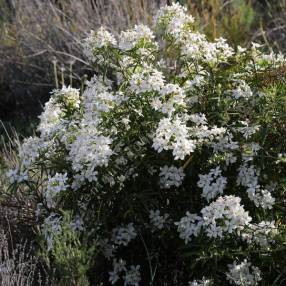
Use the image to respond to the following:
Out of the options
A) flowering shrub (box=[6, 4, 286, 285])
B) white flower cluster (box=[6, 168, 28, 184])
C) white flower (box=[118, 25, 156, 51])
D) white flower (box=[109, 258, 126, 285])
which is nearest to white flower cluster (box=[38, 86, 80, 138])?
flowering shrub (box=[6, 4, 286, 285])

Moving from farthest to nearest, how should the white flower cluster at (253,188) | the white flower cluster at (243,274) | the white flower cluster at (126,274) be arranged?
the white flower cluster at (126,274) < the white flower cluster at (253,188) < the white flower cluster at (243,274)

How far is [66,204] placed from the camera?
350 cm

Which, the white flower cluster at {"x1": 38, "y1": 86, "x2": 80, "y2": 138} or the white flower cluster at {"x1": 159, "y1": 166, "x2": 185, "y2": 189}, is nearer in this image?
the white flower cluster at {"x1": 159, "y1": 166, "x2": 185, "y2": 189}

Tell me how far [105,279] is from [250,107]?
1.18 m

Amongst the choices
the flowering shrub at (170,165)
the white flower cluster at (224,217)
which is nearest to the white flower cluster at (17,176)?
the flowering shrub at (170,165)

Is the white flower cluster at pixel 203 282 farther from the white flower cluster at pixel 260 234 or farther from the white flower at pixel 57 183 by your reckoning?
the white flower at pixel 57 183

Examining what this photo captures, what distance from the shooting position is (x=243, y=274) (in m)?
3.21

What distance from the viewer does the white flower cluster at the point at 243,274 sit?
126 inches

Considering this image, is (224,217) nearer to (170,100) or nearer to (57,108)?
(170,100)

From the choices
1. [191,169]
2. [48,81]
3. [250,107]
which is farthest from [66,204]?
[48,81]

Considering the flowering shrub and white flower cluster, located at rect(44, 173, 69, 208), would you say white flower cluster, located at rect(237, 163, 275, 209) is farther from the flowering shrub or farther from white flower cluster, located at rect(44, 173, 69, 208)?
white flower cluster, located at rect(44, 173, 69, 208)

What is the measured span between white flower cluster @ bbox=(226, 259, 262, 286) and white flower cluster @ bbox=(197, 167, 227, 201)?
1.07 ft

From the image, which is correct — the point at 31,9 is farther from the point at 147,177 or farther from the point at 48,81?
the point at 147,177

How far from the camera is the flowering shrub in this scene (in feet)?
10.6
